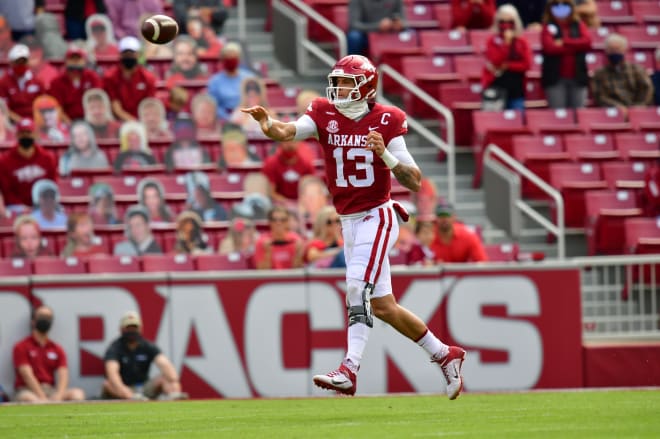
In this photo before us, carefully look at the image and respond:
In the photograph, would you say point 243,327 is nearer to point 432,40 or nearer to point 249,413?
point 249,413

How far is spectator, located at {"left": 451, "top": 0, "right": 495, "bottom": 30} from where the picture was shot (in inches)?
800

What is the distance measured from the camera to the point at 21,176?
16391 millimetres

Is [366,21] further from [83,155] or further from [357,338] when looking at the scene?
[357,338]

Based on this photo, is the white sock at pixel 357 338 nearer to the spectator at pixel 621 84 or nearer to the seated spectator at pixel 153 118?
the seated spectator at pixel 153 118

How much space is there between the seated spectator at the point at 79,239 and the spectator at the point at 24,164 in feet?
3.11

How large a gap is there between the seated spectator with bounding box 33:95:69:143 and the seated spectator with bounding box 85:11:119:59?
4.84 ft

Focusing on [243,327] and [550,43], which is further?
[550,43]

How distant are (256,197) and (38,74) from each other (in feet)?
12.0

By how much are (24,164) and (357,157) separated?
6677mm

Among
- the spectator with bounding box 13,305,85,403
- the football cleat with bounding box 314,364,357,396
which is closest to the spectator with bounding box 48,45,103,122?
the spectator with bounding box 13,305,85,403

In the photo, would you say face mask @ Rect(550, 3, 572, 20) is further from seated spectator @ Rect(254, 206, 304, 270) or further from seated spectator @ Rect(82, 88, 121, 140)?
seated spectator @ Rect(254, 206, 304, 270)

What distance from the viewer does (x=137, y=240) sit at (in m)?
15.7

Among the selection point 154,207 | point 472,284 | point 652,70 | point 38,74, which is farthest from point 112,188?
point 652,70

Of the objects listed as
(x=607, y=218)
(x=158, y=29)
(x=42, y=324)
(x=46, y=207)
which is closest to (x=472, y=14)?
(x=607, y=218)
